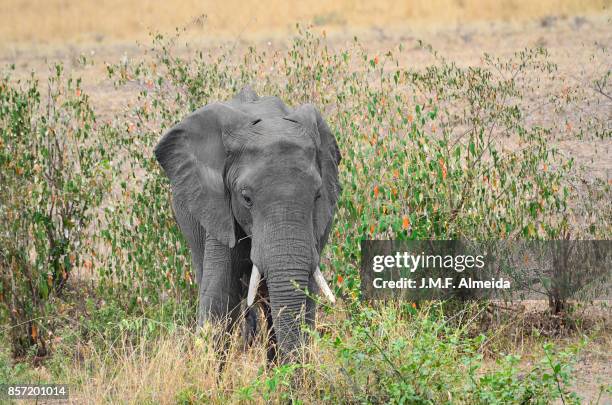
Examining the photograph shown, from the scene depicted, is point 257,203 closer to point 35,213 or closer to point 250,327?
point 250,327

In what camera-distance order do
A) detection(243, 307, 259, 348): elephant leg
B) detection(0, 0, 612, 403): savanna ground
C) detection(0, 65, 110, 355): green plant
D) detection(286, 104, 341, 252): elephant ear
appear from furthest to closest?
detection(0, 65, 110, 355): green plant, detection(243, 307, 259, 348): elephant leg, detection(286, 104, 341, 252): elephant ear, detection(0, 0, 612, 403): savanna ground

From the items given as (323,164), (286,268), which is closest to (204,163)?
→ (323,164)

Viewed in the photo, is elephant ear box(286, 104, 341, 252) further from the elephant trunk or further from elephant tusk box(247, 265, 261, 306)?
elephant tusk box(247, 265, 261, 306)

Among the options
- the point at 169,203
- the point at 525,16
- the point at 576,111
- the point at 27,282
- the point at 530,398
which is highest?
the point at 525,16

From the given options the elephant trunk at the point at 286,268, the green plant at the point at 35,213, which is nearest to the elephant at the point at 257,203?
the elephant trunk at the point at 286,268

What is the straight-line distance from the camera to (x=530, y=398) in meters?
6.84

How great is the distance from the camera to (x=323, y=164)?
8.38 meters

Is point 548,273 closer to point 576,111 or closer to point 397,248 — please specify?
point 397,248

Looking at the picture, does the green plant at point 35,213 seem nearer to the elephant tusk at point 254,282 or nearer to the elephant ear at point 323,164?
the elephant ear at point 323,164

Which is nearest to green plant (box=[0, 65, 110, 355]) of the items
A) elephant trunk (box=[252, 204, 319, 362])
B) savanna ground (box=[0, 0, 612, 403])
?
savanna ground (box=[0, 0, 612, 403])

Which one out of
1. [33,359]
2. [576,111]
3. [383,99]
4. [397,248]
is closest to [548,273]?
[397,248]

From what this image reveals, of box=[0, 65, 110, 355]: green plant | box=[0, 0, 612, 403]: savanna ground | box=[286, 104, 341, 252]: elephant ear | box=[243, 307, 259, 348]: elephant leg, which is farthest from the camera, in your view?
box=[0, 65, 110, 355]: green plant

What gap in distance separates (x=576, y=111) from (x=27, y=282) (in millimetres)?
13598

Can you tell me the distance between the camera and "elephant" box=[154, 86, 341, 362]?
297 inches
